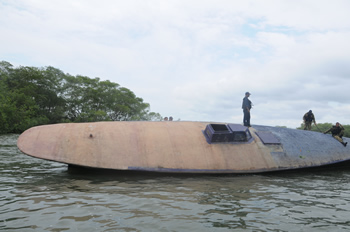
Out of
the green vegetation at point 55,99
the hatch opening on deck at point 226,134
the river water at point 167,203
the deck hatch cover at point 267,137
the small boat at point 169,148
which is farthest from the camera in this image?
the green vegetation at point 55,99

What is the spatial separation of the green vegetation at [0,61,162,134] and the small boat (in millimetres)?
32701

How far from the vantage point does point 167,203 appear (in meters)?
6.03

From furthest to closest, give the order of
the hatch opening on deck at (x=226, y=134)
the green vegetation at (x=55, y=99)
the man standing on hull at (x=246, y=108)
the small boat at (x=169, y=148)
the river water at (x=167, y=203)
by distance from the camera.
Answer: the green vegetation at (x=55, y=99) < the man standing on hull at (x=246, y=108) < the hatch opening on deck at (x=226, y=134) < the small boat at (x=169, y=148) < the river water at (x=167, y=203)

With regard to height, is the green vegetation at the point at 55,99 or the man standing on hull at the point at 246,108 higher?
→ the green vegetation at the point at 55,99

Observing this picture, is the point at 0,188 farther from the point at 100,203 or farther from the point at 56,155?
the point at 100,203

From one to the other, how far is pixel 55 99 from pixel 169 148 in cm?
4896

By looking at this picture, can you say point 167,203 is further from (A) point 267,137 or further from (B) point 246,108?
(B) point 246,108

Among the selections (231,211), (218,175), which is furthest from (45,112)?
(231,211)

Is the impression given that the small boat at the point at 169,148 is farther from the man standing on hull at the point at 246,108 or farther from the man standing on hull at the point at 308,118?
the man standing on hull at the point at 308,118

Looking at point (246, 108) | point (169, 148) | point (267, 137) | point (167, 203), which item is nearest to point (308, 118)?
point (246, 108)

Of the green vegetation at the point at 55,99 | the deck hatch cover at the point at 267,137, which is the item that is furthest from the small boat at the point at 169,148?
the green vegetation at the point at 55,99

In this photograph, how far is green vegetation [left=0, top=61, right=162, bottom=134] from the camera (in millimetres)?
38688

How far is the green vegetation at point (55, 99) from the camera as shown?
38688 millimetres

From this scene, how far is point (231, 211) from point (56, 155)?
19.9 ft
